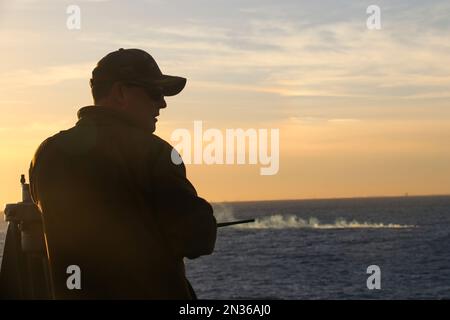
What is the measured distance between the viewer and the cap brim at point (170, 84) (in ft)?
10.4

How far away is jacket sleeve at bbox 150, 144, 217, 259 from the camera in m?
2.92

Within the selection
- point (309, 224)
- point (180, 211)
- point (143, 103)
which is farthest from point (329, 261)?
point (180, 211)

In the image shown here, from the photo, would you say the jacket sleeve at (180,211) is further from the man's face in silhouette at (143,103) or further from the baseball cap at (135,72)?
the baseball cap at (135,72)

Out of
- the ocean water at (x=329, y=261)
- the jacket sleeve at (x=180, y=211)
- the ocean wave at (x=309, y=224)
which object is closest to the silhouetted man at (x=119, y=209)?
the jacket sleeve at (x=180, y=211)

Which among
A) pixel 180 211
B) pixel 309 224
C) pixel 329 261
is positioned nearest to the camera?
pixel 180 211

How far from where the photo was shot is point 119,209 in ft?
9.88

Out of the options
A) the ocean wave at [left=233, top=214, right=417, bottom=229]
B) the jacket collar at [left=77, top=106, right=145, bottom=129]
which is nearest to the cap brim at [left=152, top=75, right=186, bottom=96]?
the jacket collar at [left=77, top=106, right=145, bottom=129]

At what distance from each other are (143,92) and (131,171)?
0.36m

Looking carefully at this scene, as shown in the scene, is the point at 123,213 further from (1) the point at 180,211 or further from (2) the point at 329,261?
(2) the point at 329,261

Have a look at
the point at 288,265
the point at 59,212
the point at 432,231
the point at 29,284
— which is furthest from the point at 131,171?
the point at 432,231

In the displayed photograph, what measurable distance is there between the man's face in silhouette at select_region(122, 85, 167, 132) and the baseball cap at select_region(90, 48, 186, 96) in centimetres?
3

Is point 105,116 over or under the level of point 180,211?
over

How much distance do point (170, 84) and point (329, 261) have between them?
111 metres
